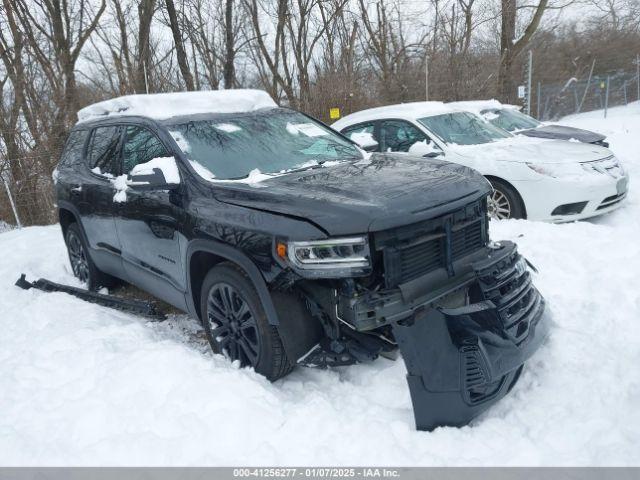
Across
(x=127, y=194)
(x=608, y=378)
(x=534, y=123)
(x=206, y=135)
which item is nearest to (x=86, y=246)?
(x=127, y=194)

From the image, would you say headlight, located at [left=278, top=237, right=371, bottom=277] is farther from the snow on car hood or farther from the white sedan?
the snow on car hood

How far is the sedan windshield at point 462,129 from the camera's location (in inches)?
261

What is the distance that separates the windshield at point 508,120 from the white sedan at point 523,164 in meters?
1.95

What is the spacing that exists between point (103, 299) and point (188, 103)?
2.04m

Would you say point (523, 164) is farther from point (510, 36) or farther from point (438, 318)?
point (510, 36)

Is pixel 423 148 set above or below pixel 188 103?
below

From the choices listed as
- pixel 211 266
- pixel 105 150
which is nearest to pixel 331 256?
pixel 211 266

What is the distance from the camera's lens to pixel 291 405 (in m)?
2.85

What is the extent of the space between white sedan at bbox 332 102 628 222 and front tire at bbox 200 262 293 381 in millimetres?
2576

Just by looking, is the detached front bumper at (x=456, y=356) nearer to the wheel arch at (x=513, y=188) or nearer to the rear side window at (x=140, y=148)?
the rear side window at (x=140, y=148)

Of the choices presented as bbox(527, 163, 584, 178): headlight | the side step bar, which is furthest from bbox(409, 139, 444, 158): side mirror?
the side step bar

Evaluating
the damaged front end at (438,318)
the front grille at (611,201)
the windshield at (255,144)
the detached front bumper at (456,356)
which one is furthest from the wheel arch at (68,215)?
the front grille at (611,201)

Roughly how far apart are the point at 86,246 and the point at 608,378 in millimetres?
4636

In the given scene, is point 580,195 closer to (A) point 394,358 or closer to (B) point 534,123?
(A) point 394,358
